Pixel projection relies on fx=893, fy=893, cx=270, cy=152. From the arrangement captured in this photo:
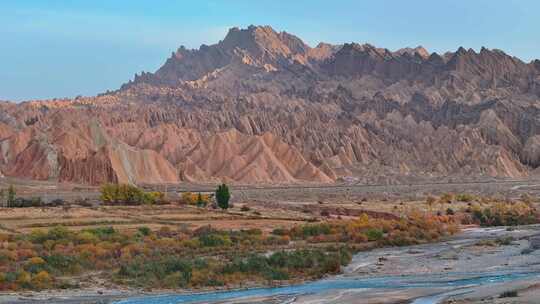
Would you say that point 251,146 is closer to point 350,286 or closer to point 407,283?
point 407,283

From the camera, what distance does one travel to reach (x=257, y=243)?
46.2 metres

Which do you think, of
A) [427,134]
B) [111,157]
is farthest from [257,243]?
[427,134]

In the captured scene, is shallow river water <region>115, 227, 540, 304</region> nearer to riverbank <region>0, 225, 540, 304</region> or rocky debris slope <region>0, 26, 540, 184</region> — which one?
riverbank <region>0, 225, 540, 304</region>

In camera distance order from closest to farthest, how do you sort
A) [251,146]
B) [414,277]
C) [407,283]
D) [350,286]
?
1. [350,286]
2. [407,283]
3. [414,277]
4. [251,146]

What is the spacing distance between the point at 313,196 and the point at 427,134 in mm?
90708

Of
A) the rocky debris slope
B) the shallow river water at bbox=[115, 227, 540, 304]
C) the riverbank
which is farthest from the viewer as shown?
the rocky debris slope

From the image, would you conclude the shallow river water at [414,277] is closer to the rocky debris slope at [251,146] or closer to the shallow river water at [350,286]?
the shallow river water at [350,286]

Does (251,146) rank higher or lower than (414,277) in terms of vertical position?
higher

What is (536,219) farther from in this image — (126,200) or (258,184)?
(258,184)

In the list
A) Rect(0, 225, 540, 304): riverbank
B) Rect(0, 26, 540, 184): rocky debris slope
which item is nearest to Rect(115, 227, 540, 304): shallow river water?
Rect(0, 225, 540, 304): riverbank

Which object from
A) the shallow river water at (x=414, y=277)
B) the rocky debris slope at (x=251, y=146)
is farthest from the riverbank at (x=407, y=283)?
the rocky debris slope at (x=251, y=146)

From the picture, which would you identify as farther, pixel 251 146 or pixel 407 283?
pixel 251 146

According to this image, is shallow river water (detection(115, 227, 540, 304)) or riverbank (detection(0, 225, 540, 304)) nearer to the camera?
riverbank (detection(0, 225, 540, 304))

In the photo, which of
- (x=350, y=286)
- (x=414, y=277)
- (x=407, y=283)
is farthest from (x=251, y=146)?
(x=350, y=286)
